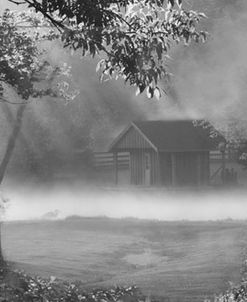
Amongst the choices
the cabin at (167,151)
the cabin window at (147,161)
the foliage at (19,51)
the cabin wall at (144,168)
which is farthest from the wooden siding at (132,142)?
the foliage at (19,51)

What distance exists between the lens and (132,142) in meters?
18.1

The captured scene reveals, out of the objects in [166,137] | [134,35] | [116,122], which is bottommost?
[134,35]

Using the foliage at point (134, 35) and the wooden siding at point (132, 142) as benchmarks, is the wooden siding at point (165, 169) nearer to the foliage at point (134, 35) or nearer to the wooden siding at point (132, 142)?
the wooden siding at point (132, 142)

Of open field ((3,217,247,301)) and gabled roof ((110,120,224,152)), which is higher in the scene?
gabled roof ((110,120,224,152))

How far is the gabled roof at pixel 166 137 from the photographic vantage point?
1728 centimetres

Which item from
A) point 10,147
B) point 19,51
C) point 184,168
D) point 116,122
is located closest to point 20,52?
point 19,51

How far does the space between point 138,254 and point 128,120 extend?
16.5 ft

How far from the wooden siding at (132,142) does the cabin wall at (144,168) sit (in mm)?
174

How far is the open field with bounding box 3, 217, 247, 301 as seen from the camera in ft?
39.6

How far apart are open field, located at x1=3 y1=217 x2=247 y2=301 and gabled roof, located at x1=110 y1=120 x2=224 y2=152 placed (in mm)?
2358

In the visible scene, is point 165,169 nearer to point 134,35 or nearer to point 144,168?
point 144,168

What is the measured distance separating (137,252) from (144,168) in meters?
3.70

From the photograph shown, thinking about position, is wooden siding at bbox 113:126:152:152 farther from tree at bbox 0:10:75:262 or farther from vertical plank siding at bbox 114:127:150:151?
tree at bbox 0:10:75:262

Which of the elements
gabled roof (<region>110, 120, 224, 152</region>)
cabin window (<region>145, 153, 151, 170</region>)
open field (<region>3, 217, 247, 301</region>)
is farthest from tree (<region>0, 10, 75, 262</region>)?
cabin window (<region>145, 153, 151, 170</region>)
